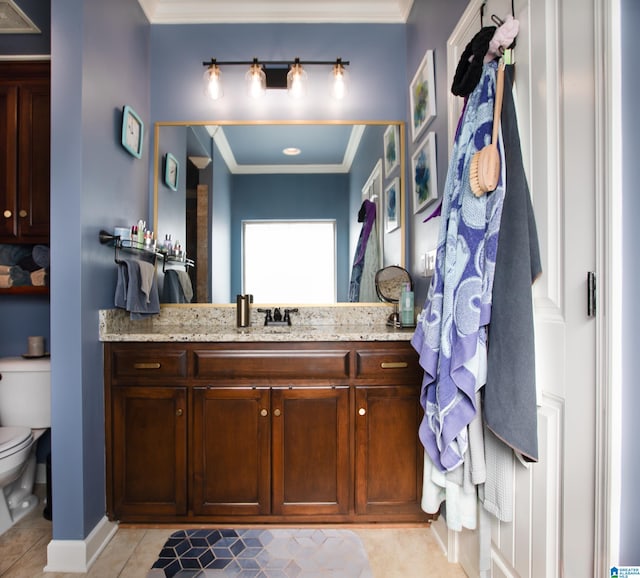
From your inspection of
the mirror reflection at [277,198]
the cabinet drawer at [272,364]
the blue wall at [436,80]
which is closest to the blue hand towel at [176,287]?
the mirror reflection at [277,198]

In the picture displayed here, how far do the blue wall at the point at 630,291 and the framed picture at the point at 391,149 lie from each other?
1.61 meters

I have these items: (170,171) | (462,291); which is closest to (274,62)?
(170,171)

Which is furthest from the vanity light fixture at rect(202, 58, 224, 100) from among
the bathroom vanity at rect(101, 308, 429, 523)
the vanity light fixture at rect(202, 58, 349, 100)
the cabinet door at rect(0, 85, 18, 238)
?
the bathroom vanity at rect(101, 308, 429, 523)

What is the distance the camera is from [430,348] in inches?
52.2

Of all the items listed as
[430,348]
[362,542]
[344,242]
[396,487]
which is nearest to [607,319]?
[430,348]

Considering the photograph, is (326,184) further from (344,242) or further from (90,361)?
(90,361)

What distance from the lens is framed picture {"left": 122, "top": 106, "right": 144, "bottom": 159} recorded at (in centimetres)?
207

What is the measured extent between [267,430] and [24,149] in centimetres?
192

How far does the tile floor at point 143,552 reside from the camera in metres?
1.64

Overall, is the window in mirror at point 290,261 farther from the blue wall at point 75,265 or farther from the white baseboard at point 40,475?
the white baseboard at point 40,475

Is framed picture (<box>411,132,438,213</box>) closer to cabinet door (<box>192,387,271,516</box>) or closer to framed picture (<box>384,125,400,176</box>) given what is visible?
framed picture (<box>384,125,400,176</box>)

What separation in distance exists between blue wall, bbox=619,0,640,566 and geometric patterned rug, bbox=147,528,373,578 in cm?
108

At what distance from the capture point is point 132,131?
85.7 inches

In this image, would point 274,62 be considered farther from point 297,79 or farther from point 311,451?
point 311,451
